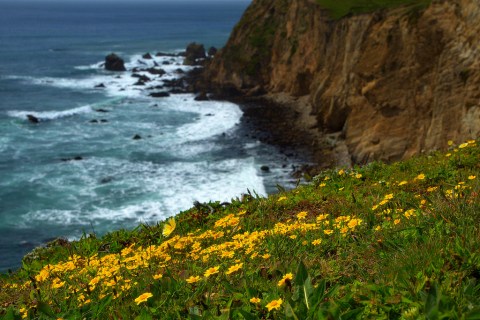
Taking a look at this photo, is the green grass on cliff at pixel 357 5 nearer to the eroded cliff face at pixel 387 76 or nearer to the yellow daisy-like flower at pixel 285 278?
the eroded cliff face at pixel 387 76

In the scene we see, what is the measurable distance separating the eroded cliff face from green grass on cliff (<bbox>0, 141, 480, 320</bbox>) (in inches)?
721

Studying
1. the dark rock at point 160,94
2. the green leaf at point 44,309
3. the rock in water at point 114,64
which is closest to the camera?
the green leaf at point 44,309

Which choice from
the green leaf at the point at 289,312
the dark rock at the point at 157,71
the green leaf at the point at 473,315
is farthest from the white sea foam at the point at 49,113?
the green leaf at the point at 473,315

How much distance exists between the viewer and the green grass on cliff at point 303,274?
3.28m

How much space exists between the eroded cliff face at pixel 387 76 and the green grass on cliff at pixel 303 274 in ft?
60.1

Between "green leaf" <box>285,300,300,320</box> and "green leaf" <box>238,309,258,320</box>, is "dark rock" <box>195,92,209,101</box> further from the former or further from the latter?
"green leaf" <box>285,300,300,320</box>

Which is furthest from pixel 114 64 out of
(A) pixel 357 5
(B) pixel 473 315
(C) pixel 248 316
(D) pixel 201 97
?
(B) pixel 473 315

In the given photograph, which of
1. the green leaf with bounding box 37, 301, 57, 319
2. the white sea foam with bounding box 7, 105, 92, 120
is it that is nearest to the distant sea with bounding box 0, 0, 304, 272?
the white sea foam with bounding box 7, 105, 92, 120

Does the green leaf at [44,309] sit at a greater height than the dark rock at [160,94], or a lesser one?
greater

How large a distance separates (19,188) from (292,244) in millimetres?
32008

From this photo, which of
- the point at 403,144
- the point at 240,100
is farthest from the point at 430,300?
the point at 240,100

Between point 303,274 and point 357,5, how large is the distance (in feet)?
148

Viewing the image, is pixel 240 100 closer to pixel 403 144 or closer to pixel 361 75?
pixel 361 75

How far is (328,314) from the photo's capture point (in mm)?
3027
